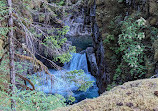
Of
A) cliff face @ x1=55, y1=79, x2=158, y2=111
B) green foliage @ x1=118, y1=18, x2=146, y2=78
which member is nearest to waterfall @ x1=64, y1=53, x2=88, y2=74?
green foliage @ x1=118, y1=18, x2=146, y2=78

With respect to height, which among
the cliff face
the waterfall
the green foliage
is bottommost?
the waterfall

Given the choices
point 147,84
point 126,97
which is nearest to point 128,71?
point 147,84

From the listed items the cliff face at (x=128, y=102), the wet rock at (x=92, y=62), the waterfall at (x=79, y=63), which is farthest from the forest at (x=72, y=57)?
the waterfall at (x=79, y=63)

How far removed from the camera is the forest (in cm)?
175

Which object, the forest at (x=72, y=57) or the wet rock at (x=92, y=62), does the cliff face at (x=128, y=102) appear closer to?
the forest at (x=72, y=57)

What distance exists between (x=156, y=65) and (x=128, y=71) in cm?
151

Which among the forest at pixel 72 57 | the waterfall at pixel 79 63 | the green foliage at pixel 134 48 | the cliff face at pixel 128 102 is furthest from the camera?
the waterfall at pixel 79 63

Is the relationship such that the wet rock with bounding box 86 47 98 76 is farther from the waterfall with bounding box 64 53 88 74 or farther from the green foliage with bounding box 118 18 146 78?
the green foliage with bounding box 118 18 146 78

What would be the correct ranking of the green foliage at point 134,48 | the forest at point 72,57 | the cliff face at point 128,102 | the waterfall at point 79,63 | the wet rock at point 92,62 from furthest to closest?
the waterfall at point 79,63, the wet rock at point 92,62, the green foliage at point 134,48, the forest at point 72,57, the cliff face at point 128,102

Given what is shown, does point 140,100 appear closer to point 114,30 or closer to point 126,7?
point 114,30

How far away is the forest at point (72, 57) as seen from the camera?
1747mm

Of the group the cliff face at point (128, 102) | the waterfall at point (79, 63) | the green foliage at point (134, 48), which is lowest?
the waterfall at point (79, 63)

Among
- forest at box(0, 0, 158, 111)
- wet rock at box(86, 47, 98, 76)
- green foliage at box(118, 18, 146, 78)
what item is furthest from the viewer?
wet rock at box(86, 47, 98, 76)

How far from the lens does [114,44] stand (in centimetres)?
789
